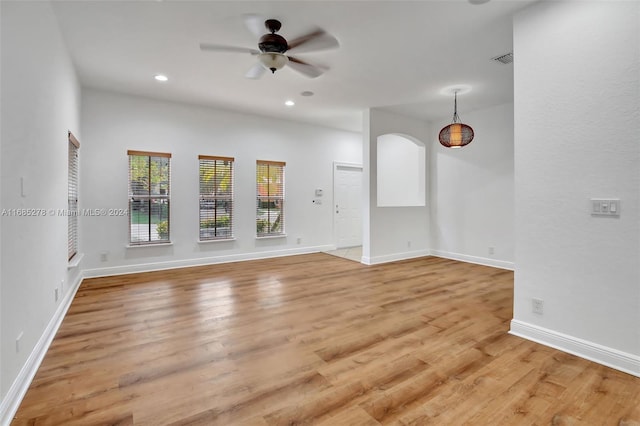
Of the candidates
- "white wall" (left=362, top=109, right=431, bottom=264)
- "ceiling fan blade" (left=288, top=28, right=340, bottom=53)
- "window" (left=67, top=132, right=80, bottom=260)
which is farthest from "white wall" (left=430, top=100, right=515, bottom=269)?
"window" (left=67, top=132, right=80, bottom=260)

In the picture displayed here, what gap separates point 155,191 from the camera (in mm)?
5266

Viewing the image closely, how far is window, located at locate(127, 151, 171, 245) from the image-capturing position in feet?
16.7

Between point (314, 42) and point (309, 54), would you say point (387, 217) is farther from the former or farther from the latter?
point (314, 42)

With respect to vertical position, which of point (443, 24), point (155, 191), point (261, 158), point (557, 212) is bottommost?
point (557, 212)

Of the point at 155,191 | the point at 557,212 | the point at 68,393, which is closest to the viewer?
the point at 68,393

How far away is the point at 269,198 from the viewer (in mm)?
6391

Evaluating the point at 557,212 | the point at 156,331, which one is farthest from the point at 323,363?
the point at 557,212

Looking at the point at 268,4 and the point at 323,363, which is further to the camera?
the point at 268,4

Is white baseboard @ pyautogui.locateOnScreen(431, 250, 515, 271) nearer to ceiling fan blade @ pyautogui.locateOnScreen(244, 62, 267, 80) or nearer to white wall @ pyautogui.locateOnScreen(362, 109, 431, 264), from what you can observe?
white wall @ pyautogui.locateOnScreen(362, 109, 431, 264)

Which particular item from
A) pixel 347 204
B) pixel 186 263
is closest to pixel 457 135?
pixel 347 204

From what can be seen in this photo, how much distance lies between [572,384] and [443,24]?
3158 mm

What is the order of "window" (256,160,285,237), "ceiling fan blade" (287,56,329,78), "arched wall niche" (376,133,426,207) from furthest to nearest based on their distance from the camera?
"arched wall niche" (376,133,426,207) < "window" (256,160,285,237) < "ceiling fan blade" (287,56,329,78)

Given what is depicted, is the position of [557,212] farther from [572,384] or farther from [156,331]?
[156,331]

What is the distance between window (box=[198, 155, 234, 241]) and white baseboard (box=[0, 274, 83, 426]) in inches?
104
